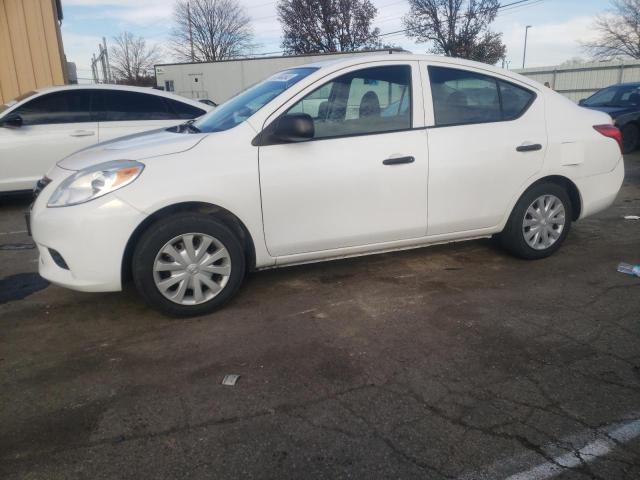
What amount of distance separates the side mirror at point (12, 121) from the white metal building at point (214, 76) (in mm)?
15202

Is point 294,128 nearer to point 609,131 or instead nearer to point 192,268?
point 192,268

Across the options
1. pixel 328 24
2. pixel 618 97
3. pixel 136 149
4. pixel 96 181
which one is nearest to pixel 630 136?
pixel 618 97

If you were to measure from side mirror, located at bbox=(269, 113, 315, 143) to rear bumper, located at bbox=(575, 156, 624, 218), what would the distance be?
2.59 meters

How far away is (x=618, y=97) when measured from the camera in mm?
11789

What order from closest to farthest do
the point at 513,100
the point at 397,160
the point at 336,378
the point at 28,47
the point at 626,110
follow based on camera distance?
the point at 336,378 < the point at 397,160 < the point at 513,100 < the point at 28,47 < the point at 626,110

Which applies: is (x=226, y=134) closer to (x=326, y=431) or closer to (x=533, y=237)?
(x=326, y=431)

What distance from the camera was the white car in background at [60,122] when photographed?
6.71 metres

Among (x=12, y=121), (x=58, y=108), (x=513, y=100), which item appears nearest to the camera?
(x=513, y=100)

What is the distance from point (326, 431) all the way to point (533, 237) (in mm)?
2978

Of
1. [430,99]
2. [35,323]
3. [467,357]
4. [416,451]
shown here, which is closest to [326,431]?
[416,451]

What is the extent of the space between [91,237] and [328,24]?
4360 cm

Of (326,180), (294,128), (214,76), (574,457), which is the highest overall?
(214,76)

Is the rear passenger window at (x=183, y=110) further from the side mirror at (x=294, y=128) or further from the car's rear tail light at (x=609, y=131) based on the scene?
the car's rear tail light at (x=609, y=131)

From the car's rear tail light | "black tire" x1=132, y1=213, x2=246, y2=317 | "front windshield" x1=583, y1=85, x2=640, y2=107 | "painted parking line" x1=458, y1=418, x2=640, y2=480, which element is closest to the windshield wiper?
"black tire" x1=132, y1=213, x2=246, y2=317
